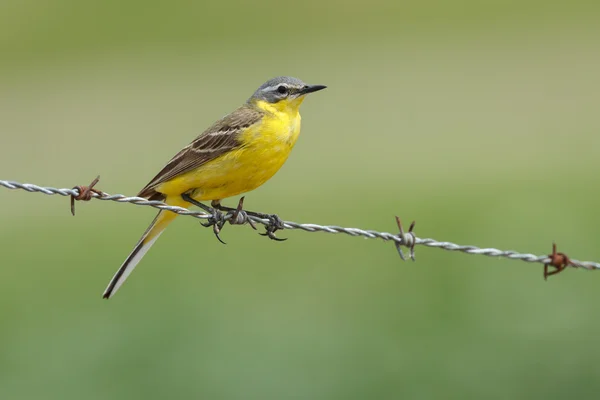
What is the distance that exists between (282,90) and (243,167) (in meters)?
0.99

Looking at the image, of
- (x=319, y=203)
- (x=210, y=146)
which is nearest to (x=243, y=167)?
(x=210, y=146)

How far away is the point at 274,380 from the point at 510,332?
2.15 m

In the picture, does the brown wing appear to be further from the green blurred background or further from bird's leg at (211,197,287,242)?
the green blurred background

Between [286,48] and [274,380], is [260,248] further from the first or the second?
[286,48]

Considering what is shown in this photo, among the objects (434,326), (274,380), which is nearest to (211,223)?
(274,380)

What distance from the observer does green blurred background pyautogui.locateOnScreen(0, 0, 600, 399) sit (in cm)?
914

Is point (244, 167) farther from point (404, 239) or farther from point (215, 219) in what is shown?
point (404, 239)

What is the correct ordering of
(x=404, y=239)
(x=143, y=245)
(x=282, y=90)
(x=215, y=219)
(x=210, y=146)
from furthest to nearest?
(x=282, y=90) → (x=143, y=245) → (x=210, y=146) → (x=215, y=219) → (x=404, y=239)

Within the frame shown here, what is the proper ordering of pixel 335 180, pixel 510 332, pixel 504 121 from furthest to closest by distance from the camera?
pixel 504 121 < pixel 335 180 < pixel 510 332

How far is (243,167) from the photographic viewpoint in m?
7.28

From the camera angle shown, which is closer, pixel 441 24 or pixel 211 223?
pixel 211 223

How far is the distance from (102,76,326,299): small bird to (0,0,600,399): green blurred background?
1.78 metres

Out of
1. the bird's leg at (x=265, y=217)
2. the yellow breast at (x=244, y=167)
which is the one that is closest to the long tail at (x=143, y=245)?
the yellow breast at (x=244, y=167)

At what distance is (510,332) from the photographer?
950 centimetres
